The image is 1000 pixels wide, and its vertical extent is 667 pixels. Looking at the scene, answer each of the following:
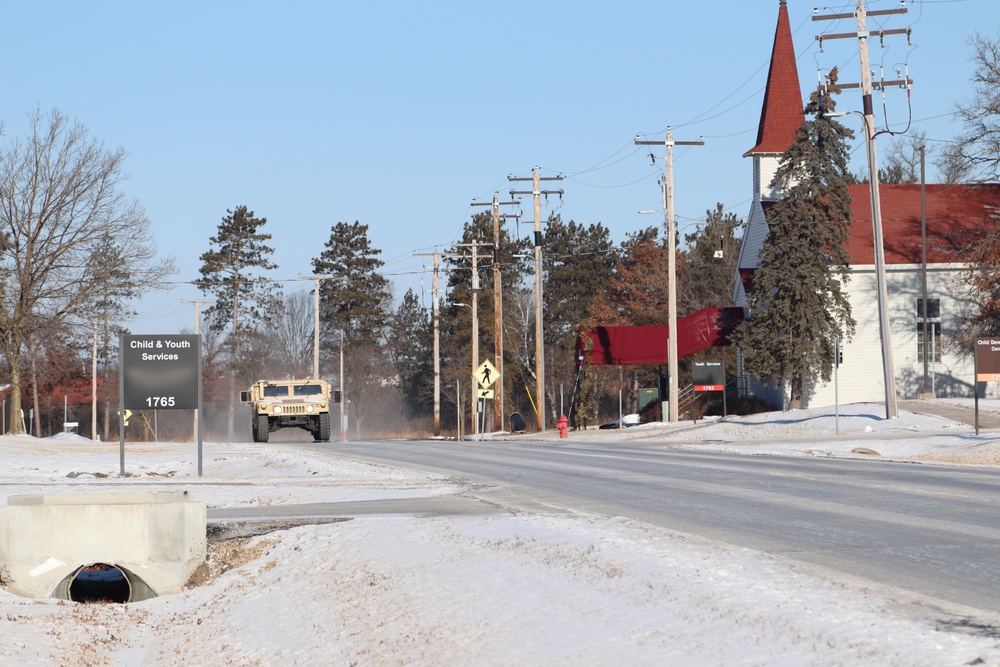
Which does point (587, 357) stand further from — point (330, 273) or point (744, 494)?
point (330, 273)

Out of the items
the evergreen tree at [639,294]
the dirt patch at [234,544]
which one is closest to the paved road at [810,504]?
the dirt patch at [234,544]

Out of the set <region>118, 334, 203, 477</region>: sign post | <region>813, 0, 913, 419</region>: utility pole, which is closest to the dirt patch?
<region>118, 334, 203, 477</region>: sign post

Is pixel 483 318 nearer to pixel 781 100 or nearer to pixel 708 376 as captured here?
pixel 781 100

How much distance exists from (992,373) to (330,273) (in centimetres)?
8201

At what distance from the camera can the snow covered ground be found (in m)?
7.04

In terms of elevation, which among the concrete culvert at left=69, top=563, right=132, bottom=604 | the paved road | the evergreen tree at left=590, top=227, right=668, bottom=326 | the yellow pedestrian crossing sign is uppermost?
the evergreen tree at left=590, top=227, right=668, bottom=326

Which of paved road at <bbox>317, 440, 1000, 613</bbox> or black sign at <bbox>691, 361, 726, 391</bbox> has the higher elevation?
black sign at <bbox>691, 361, 726, 391</bbox>

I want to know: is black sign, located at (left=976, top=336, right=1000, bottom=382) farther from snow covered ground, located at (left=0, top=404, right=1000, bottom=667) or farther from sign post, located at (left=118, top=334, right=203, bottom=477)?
sign post, located at (left=118, top=334, right=203, bottom=477)

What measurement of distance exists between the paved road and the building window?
27837mm

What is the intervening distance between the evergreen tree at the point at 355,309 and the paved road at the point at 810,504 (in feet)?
259

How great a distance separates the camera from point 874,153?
120ft

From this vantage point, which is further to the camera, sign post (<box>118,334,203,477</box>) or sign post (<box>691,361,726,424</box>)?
sign post (<box>691,361,726,424</box>)

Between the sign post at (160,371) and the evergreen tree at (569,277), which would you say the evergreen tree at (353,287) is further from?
the sign post at (160,371)

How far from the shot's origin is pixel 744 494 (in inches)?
680
